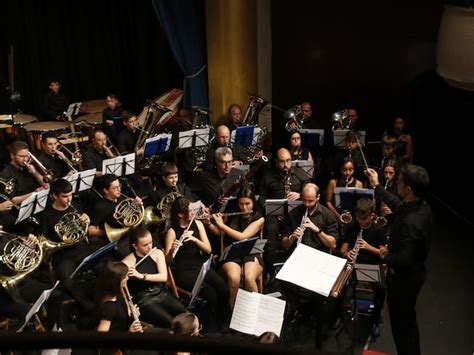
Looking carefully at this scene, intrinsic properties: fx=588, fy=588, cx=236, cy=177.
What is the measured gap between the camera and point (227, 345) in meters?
0.67

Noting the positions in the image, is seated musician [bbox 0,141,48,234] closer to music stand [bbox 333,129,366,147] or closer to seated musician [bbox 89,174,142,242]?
seated musician [bbox 89,174,142,242]

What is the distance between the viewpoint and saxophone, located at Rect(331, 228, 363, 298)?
4.11 m

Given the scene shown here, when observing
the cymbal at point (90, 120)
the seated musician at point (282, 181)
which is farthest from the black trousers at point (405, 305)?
the cymbal at point (90, 120)

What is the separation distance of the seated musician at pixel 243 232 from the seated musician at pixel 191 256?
0.34ft

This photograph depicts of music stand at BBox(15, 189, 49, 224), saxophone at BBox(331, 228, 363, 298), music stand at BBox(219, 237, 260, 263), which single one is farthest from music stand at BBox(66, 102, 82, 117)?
saxophone at BBox(331, 228, 363, 298)

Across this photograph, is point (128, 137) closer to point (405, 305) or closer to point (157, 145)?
point (157, 145)

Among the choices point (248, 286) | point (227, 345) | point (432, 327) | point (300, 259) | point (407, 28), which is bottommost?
point (432, 327)

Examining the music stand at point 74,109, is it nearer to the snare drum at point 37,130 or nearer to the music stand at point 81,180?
the snare drum at point 37,130

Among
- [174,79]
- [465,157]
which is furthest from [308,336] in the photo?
Answer: [174,79]

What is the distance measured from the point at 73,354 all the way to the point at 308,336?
1958 millimetres

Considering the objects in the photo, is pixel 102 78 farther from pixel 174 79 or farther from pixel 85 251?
pixel 85 251

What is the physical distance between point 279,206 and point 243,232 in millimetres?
384

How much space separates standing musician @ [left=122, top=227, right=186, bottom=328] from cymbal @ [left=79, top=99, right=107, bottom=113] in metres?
5.50

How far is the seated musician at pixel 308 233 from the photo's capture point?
4.65 metres
